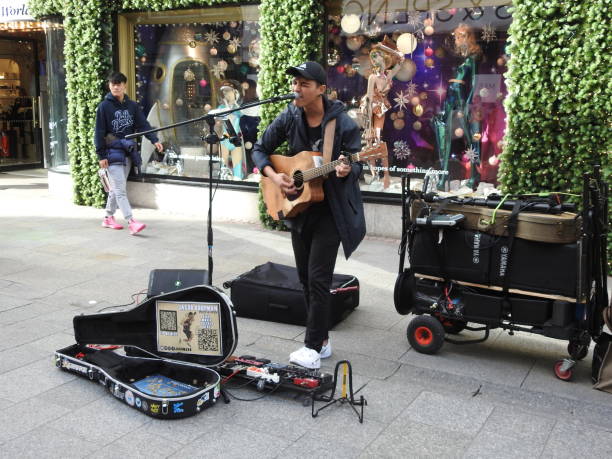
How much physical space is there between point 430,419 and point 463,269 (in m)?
1.21

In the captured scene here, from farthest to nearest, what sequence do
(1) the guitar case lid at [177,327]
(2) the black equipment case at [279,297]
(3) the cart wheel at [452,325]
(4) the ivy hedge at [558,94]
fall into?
(4) the ivy hedge at [558,94]
(2) the black equipment case at [279,297]
(3) the cart wheel at [452,325]
(1) the guitar case lid at [177,327]

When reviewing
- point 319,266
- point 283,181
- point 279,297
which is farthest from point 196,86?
point 319,266

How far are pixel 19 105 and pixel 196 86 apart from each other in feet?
24.6

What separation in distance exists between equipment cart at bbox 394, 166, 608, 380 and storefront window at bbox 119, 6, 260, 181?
557 cm

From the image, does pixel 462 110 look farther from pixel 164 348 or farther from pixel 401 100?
pixel 164 348

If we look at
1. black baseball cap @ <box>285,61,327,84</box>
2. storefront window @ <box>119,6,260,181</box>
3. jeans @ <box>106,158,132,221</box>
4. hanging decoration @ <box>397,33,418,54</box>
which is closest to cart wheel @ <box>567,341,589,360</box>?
black baseball cap @ <box>285,61,327,84</box>

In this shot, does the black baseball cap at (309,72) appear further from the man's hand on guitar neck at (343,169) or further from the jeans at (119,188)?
the jeans at (119,188)

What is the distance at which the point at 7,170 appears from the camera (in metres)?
16.0

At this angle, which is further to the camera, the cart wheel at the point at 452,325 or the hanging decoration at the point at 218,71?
the hanging decoration at the point at 218,71

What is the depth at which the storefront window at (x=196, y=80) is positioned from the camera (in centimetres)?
1033

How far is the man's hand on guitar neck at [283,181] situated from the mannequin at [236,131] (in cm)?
572

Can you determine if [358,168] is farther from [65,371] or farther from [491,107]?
[491,107]

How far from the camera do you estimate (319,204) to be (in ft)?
15.3

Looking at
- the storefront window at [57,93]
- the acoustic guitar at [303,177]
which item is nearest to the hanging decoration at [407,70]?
the acoustic guitar at [303,177]
